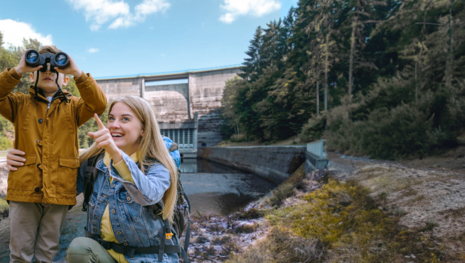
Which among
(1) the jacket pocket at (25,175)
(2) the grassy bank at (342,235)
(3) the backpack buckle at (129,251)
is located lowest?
(2) the grassy bank at (342,235)

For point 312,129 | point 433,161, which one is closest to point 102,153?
point 433,161

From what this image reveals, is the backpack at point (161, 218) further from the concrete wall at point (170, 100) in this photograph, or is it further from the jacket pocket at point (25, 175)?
the concrete wall at point (170, 100)

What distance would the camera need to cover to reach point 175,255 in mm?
1400

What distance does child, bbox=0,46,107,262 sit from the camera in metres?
1.62

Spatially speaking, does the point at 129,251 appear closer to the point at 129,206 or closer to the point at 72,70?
the point at 129,206

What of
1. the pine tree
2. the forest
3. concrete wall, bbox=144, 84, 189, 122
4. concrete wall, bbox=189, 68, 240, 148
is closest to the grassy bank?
the forest

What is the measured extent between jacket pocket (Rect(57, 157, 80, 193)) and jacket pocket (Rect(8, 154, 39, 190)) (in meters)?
0.15

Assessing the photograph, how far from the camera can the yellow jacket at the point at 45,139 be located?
1.62 meters

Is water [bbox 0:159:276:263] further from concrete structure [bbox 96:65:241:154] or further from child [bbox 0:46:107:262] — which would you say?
concrete structure [bbox 96:65:241:154]

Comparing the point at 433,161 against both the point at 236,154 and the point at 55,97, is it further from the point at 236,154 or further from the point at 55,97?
the point at 236,154

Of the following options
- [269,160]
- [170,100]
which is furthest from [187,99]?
[269,160]

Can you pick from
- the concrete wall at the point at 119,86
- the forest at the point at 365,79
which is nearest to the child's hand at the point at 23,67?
the forest at the point at 365,79

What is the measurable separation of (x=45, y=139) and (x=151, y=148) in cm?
84

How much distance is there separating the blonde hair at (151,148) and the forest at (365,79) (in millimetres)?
7262
